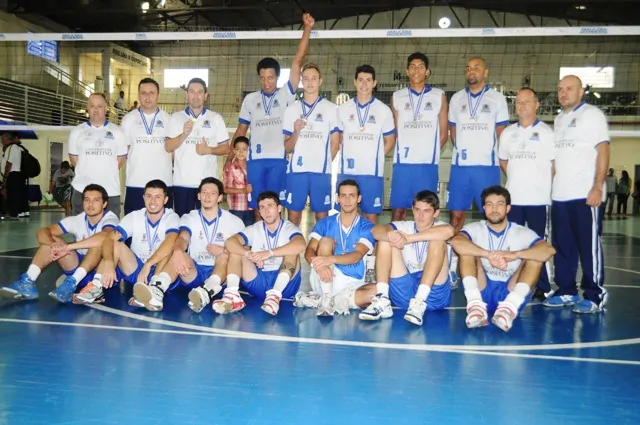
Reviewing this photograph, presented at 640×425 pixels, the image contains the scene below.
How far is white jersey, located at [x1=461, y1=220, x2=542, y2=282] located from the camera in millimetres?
5031

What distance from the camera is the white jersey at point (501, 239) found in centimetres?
503

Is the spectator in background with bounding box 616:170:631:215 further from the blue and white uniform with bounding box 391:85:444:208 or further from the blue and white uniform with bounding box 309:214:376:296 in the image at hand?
the blue and white uniform with bounding box 309:214:376:296

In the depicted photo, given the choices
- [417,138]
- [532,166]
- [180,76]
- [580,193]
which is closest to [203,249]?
[417,138]

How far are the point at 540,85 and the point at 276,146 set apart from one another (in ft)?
69.3

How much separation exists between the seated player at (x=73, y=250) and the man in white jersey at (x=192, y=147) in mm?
965

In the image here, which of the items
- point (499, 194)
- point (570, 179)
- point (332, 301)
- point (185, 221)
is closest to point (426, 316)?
point (332, 301)

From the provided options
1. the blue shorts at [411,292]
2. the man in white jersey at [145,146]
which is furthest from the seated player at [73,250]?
the blue shorts at [411,292]

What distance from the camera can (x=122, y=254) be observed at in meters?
5.42

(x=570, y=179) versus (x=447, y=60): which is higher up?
(x=447, y=60)

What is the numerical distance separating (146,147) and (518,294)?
412 cm

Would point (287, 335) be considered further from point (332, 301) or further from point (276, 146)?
point (276, 146)

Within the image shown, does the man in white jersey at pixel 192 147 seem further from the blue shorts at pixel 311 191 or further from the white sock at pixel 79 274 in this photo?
the white sock at pixel 79 274

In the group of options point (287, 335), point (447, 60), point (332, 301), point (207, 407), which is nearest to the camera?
point (207, 407)

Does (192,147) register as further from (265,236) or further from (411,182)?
(411,182)
